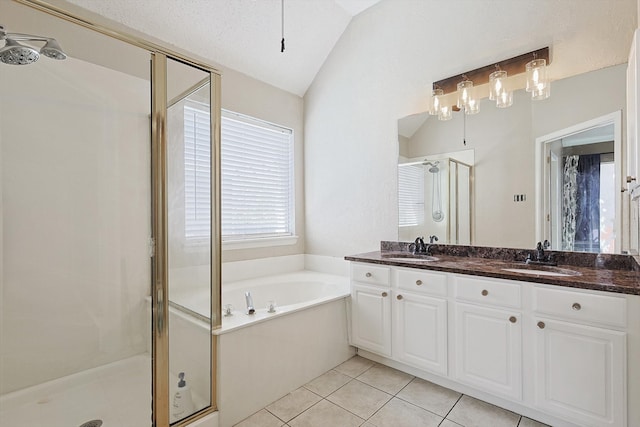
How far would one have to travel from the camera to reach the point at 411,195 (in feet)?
9.14

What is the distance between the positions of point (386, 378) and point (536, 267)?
4.24 feet

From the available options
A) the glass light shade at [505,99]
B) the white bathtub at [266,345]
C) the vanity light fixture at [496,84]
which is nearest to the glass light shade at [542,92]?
the vanity light fixture at [496,84]

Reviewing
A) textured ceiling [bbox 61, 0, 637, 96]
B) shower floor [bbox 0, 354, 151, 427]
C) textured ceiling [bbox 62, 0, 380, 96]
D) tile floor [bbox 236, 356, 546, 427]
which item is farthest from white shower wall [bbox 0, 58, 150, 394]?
tile floor [bbox 236, 356, 546, 427]

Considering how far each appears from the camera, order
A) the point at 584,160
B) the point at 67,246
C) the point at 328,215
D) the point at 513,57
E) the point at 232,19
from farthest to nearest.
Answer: the point at 328,215 < the point at 232,19 < the point at 513,57 < the point at 67,246 < the point at 584,160

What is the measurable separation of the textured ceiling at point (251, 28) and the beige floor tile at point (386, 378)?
2.91 m

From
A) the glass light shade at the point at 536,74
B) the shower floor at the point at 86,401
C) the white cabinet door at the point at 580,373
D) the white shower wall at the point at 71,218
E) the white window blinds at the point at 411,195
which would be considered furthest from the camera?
the white window blinds at the point at 411,195

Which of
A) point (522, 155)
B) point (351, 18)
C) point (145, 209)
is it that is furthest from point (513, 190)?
point (145, 209)

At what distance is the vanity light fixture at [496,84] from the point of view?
83.7 inches

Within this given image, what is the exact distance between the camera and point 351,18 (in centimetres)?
316

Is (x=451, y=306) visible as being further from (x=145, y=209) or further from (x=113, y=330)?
(x=113, y=330)

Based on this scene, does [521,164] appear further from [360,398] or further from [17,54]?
[17,54]

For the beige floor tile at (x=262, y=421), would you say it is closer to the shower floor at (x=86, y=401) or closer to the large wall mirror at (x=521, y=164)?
the shower floor at (x=86, y=401)

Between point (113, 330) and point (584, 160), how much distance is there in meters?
3.40

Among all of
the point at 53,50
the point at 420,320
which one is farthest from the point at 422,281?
the point at 53,50
